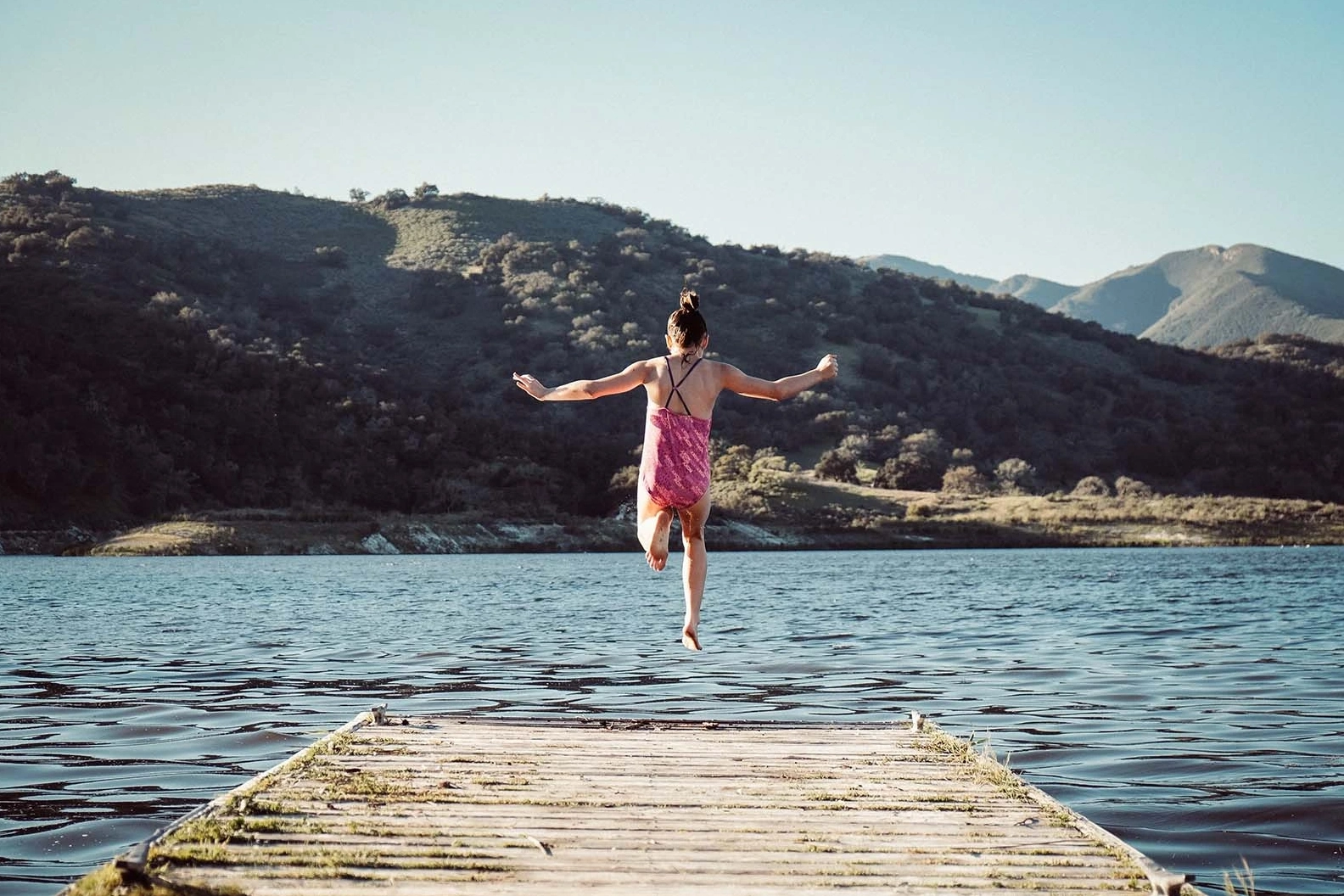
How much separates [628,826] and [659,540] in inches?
115

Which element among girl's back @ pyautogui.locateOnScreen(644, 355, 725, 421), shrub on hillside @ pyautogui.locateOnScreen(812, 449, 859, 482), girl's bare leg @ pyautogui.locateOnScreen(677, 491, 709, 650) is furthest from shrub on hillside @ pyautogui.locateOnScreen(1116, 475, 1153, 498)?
girl's back @ pyautogui.locateOnScreen(644, 355, 725, 421)

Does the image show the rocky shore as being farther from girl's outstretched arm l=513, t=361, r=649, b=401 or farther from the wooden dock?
the wooden dock

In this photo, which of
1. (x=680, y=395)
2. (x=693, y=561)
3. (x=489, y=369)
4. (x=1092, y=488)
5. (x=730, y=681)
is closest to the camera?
(x=680, y=395)

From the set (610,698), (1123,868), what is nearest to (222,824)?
(1123,868)

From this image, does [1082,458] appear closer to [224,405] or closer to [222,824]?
[224,405]

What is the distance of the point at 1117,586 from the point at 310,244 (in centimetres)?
9311

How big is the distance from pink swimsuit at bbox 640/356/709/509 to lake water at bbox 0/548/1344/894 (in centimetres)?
387

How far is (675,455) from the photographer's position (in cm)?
927

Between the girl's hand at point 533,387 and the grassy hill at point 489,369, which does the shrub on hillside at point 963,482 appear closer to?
the grassy hill at point 489,369

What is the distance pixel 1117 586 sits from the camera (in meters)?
40.9

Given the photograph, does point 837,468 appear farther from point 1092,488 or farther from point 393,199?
point 393,199

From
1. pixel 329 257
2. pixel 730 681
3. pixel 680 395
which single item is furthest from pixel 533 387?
pixel 329 257

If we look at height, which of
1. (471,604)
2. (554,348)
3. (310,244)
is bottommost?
(471,604)

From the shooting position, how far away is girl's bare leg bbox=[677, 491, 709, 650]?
960cm
